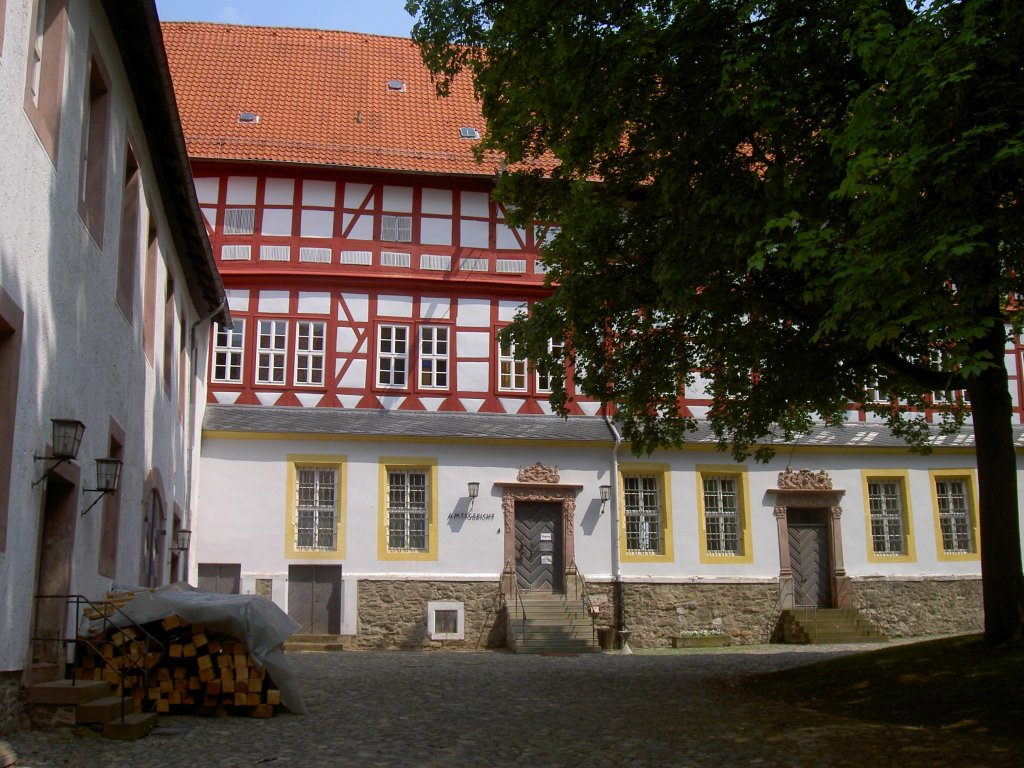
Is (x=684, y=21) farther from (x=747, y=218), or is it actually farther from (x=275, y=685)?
(x=275, y=685)

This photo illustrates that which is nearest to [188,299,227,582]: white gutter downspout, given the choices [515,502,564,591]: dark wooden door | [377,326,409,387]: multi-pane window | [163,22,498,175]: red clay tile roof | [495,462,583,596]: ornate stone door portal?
[377,326,409,387]: multi-pane window

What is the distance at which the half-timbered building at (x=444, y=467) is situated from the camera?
22.1 metres

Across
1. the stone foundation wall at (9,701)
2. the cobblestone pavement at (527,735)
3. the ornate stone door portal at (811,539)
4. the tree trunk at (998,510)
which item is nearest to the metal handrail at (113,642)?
the cobblestone pavement at (527,735)

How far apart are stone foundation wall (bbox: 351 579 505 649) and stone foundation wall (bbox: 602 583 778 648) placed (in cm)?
281

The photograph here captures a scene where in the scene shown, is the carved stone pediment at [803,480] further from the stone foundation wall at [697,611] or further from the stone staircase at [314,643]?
the stone staircase at [314,643]

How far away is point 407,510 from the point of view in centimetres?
2269

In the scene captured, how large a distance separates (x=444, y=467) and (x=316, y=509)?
263 centimetres

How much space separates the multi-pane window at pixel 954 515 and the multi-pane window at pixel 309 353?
44.6 feet

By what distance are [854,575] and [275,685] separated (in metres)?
17.1

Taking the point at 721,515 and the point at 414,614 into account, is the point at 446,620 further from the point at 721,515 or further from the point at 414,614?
the point at 721,515

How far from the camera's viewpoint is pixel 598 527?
23.3 m

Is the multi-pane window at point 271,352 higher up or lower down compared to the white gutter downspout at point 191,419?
higher up

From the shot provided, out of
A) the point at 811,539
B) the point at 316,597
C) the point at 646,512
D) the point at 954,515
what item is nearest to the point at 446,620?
the point at 316,597

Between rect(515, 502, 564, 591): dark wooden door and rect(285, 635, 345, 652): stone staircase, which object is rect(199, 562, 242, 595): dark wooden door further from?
rect(515, 502, 564, 591): dark wooden door
